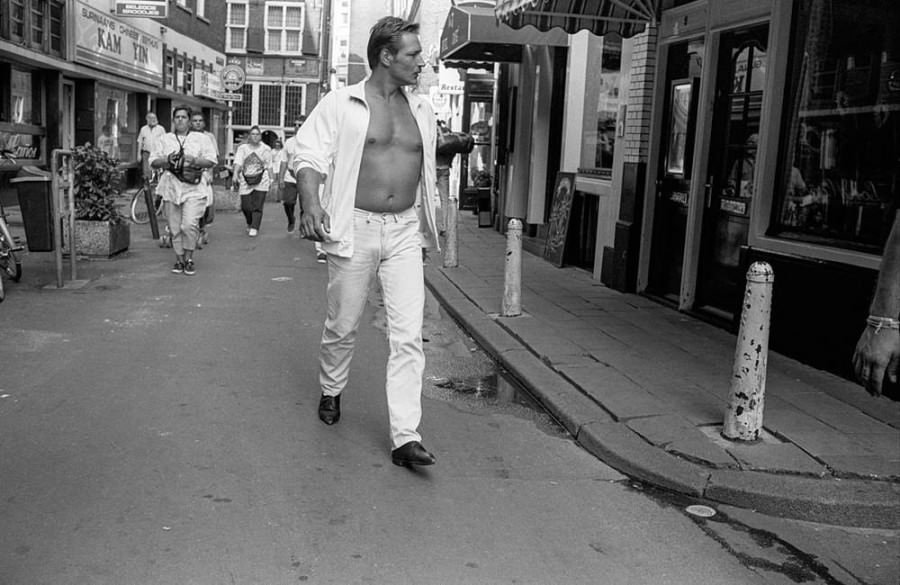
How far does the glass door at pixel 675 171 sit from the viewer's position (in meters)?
9.41

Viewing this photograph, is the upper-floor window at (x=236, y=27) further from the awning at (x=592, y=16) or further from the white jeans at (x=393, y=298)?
the white jeans at (x=393, y=298)

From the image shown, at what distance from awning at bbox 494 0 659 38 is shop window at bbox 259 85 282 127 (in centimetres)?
4023

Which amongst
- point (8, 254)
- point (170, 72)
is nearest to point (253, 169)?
point (8, 254)

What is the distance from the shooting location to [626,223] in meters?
10.4

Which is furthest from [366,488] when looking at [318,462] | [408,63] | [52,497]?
[408,63]

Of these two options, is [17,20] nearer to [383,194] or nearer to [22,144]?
[22,144]

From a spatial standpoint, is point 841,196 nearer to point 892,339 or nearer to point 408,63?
point 408,63

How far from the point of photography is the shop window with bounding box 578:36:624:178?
12.3 m

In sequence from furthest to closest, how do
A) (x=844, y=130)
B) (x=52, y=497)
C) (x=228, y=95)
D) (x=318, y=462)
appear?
(x=228, y=95), (x=844, y=130), (x=318, y=462), (x=52, y=497)

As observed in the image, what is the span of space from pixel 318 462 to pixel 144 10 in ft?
63.2

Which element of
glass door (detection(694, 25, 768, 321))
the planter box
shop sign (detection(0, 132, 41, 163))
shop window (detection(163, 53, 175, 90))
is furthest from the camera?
shop window (detection(163, 53, 175, 90))

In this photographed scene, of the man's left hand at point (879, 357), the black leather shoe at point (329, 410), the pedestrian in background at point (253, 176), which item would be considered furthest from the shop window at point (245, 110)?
the man's left hand at point (879, 357)

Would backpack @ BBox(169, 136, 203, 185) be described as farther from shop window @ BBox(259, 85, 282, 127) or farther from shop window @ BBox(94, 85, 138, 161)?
shop window @ BBox(259, 85, 282, 127)

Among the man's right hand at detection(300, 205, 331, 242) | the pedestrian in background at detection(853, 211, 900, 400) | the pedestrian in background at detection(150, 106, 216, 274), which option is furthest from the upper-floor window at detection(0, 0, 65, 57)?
the pedestrian in background at detection(853, 211, 900, 400)
